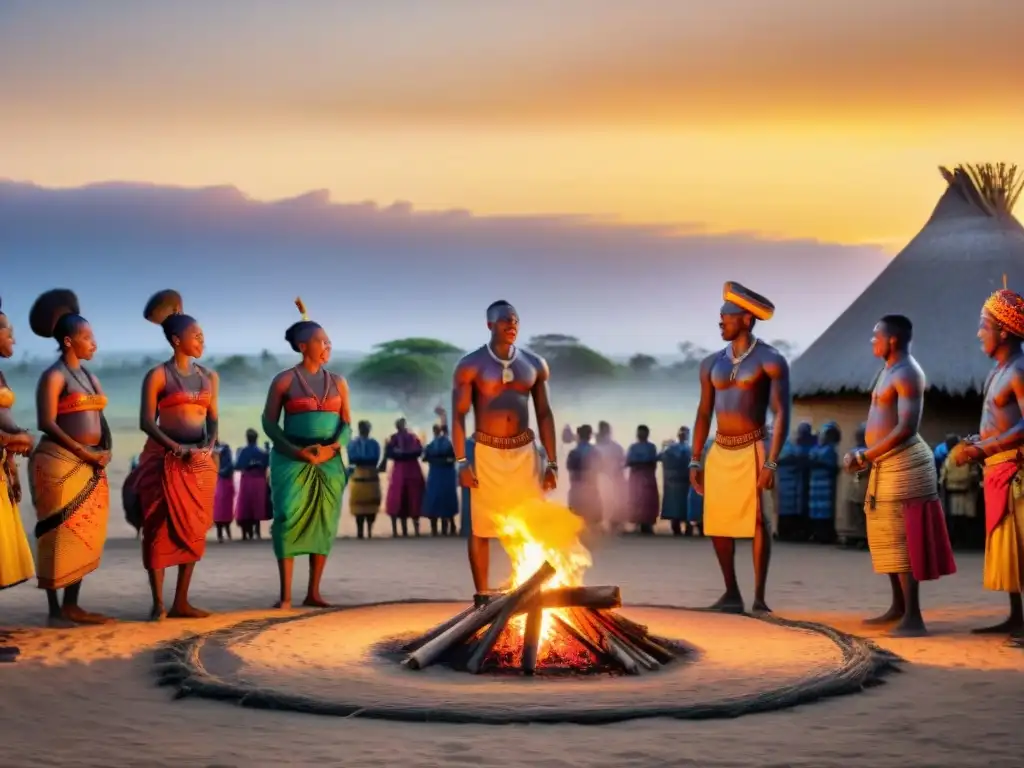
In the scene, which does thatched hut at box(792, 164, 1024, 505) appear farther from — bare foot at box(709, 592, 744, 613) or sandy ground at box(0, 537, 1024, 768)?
bare foot at box(709, 592, 744, 613)

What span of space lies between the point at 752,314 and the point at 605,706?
12.8ft

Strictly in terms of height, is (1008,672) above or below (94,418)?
below

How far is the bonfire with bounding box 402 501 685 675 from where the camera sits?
6.86 metres

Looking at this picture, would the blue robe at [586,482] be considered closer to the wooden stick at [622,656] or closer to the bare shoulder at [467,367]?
the bare shoulder at [467,367]

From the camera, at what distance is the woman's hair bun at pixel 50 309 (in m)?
9.15

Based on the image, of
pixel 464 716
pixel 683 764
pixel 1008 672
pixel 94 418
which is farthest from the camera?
pixel 94 418

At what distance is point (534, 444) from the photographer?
8.99 m

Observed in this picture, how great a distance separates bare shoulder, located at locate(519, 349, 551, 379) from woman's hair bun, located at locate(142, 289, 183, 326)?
275 cm

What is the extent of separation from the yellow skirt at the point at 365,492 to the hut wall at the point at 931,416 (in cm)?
580

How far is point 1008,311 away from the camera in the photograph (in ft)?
26.3

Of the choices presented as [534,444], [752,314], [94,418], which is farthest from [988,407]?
[94,418]

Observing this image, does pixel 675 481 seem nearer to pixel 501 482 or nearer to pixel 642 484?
pixel 642 484

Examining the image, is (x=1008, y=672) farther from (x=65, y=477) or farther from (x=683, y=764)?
(x=65, y=477)

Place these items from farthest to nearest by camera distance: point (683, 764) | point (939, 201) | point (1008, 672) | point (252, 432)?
1. point (939, 201)
2. point (252, 432)
3. point (1008, 672)
4. point (683, 764)
